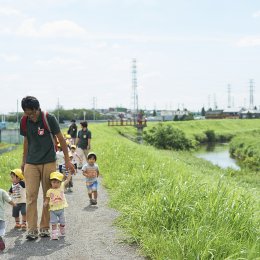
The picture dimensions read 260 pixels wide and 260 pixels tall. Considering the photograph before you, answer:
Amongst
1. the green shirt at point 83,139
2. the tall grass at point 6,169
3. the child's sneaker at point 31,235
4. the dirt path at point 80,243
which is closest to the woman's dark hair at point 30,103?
the child's sneaker at point 31,235

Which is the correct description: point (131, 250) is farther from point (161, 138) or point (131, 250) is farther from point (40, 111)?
point (161, 138)

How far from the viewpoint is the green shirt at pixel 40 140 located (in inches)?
260

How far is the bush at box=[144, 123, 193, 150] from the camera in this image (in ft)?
154

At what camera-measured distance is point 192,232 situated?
5.56 metres

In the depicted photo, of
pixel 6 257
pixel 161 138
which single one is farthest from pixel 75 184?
pixel 161 138

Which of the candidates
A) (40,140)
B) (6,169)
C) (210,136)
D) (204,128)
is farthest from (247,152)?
(40,140)

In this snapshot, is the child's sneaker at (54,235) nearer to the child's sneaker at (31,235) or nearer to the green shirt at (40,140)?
the child's sneaker at (31,235)

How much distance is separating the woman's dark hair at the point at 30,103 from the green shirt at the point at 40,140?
0.30 meters

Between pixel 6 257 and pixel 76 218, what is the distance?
235 centimetres

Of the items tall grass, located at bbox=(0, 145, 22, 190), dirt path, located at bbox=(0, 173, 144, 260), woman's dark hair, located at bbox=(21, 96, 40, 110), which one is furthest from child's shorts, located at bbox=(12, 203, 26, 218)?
tall grass, located at bbox=(0, 145, 22, 190)

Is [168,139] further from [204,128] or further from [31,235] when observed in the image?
[31,235]

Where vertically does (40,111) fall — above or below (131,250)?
above

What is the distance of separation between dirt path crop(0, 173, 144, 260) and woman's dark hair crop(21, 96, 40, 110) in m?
2.00

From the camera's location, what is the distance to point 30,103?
20.7 feet
